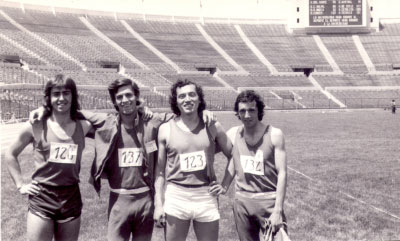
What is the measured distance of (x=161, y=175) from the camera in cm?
387

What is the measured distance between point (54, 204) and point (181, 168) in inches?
44.0

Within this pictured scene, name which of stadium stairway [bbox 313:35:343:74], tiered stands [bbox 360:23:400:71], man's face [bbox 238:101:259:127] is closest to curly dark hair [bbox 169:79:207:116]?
man's face [bbox 238:101:259:127]

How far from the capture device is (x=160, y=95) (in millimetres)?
36625

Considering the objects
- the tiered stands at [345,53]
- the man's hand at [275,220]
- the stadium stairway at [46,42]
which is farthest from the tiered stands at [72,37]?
the man's hand at [275,220]

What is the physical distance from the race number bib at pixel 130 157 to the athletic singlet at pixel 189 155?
27cm

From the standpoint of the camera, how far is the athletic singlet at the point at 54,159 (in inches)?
142

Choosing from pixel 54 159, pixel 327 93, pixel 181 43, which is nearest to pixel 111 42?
pixel 181 43

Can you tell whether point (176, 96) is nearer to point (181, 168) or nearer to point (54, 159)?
point (181, 168)

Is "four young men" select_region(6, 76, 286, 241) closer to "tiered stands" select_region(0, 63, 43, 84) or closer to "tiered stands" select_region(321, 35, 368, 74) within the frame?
"tiered stands" select_region(0, 63, 43, 84)

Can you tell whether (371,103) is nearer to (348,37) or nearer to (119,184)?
(348,37)

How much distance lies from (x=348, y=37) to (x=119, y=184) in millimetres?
51160

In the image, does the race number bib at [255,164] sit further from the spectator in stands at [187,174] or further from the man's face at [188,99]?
the man's face at [188,99]

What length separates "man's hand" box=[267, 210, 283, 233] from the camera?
3.63 metres

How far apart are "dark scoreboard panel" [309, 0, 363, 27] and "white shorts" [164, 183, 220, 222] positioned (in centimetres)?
4795
